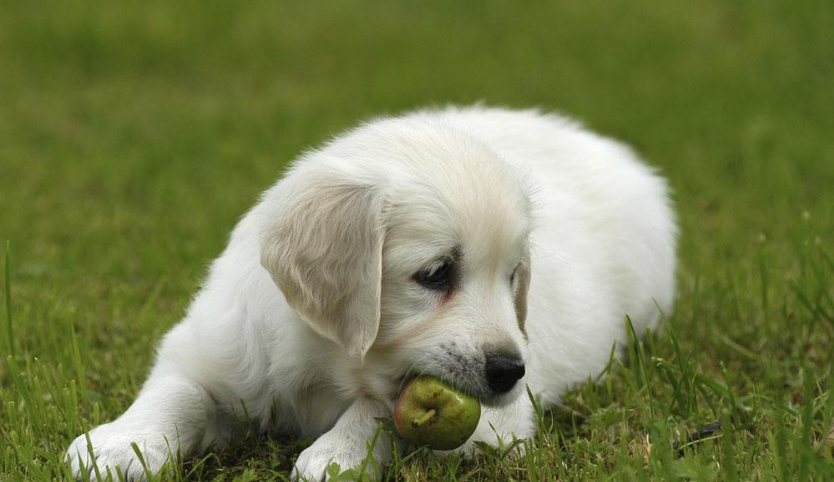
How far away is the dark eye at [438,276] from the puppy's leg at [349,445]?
0.45 metres

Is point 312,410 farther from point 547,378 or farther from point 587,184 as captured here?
point 587,184

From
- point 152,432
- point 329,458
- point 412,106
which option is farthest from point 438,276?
point 412,106

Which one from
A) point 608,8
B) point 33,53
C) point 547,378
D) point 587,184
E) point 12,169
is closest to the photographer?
point 547,378

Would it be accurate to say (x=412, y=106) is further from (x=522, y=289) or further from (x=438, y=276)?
(x=438, y=276)

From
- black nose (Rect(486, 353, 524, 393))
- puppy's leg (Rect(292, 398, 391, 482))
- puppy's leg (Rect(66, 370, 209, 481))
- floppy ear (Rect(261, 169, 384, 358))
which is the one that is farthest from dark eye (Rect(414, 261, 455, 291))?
puppy's leg (Rect(66, 370, 209, 481))

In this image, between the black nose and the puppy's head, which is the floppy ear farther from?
the black nose

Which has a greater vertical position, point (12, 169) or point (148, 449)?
point (148, 449)

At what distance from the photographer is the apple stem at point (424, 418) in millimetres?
2828

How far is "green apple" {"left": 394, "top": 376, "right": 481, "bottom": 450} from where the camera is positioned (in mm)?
2816

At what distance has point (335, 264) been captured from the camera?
2887 millimetres

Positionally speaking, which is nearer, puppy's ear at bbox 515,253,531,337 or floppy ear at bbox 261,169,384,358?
floppy ear at bbox 261,169,384,358

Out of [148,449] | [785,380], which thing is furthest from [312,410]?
[785,380]

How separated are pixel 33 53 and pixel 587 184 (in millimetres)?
6931

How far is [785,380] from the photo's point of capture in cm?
389
